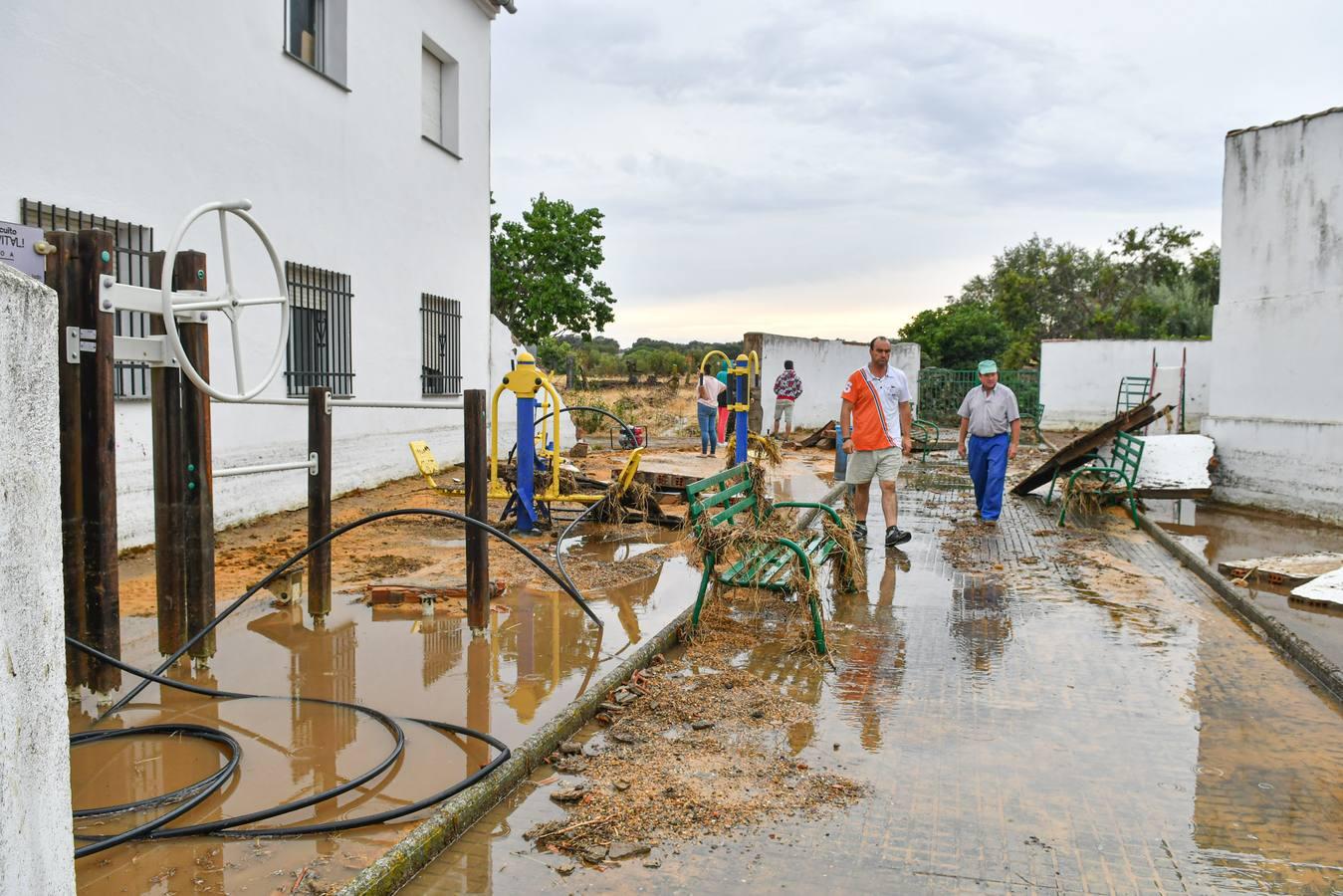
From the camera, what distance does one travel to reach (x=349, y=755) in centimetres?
411

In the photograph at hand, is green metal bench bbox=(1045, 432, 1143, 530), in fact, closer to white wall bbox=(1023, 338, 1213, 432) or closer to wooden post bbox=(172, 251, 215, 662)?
wooden post bbox=(172, 251, 215, 662)

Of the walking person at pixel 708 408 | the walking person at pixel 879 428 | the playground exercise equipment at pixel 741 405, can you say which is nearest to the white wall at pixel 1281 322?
the walking person at pixel 879 428

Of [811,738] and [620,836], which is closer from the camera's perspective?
[620,836]

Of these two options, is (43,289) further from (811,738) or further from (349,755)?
(811,738)

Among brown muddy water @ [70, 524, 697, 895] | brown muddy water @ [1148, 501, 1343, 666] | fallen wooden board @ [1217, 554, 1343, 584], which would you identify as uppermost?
fallen wooden board @ [1217, 554, 1343, 584]

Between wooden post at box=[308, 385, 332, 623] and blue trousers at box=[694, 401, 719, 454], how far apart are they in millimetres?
12204

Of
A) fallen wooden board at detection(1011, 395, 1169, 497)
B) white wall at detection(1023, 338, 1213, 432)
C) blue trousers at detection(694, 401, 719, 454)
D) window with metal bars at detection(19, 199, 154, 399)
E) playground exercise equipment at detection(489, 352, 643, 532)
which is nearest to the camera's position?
window with metal bars at detection(19, 199, 154, 399)

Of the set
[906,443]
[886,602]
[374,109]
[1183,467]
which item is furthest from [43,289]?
[1183,467]

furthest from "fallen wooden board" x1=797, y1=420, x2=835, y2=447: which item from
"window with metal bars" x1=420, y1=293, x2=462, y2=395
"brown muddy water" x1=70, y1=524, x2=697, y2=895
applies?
"brown muddy water" x1=70, y1=524, x2=697, y2=895

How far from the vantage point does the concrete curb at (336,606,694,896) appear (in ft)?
10.1

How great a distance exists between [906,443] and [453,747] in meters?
6.32

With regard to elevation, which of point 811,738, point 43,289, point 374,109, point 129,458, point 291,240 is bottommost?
point 811,738

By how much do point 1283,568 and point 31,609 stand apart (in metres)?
8.50

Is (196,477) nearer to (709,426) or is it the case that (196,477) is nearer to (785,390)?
(709,426)
